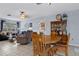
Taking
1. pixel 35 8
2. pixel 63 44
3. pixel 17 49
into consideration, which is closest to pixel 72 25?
pixel 63 44

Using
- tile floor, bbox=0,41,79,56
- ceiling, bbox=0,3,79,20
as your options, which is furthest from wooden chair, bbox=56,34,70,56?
ceiling, bbox=0,3,79,20

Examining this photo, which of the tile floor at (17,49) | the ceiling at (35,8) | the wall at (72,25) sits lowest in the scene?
the tile floor at (17,49)

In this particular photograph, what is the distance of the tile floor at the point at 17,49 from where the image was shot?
1.74m

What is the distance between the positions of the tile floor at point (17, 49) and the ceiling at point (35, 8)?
0.40 meters

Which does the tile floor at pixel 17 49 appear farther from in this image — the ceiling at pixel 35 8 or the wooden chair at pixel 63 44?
the ceiling at pixel 35 8

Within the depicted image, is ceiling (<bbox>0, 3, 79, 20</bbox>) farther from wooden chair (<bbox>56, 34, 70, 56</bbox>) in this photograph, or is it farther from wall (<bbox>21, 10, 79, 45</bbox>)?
wooden chair (<bbox>56, 34, 70, 56</bbox>)

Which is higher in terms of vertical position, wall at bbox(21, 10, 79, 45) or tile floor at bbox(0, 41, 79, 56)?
wall at bbox(21, 10, 79, 45)

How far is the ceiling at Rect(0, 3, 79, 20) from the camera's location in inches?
66.9

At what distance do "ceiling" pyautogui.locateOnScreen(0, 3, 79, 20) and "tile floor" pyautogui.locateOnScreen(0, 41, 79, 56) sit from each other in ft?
1.31

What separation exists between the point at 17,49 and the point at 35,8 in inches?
25.2

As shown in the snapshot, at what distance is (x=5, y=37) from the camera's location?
176 cm

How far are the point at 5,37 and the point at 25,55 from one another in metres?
0.39

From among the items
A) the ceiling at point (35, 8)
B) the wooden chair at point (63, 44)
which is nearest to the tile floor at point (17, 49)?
the wooden chair at point (63, 44)

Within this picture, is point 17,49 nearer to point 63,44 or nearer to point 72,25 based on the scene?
point 63,44
